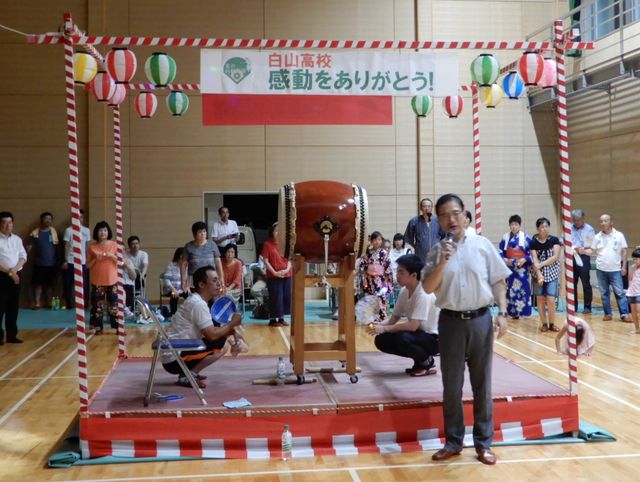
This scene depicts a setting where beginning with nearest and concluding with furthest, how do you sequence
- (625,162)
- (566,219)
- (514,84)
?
(566,219) < (514,84) < (625,162)

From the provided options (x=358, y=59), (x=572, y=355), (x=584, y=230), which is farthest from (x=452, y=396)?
(x=584, y=230)

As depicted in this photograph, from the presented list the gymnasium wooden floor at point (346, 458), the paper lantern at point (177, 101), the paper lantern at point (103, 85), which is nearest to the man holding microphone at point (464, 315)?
the gymnasium wooden floor at point (346, 458)

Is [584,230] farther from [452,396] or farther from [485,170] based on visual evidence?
[452,396]

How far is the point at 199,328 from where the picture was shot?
503cm

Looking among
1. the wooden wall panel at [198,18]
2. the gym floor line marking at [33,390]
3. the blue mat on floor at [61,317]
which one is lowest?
the gym floor line marking at [33,390]

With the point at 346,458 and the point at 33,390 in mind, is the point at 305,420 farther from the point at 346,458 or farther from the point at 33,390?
the point at 33,390

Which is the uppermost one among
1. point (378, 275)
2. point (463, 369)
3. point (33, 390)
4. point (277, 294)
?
point (378, 275)

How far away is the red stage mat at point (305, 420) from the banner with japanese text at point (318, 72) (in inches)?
80.8

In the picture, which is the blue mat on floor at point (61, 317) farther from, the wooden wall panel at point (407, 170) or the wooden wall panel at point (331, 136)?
the wooden wall panel at point (331, 136)

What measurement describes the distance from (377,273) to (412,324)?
4406mm

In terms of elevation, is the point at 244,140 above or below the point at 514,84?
above

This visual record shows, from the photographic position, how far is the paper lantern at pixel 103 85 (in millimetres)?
6418

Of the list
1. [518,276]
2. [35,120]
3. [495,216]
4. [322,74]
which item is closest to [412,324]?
[322,74]

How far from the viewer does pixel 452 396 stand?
4.34 meters
